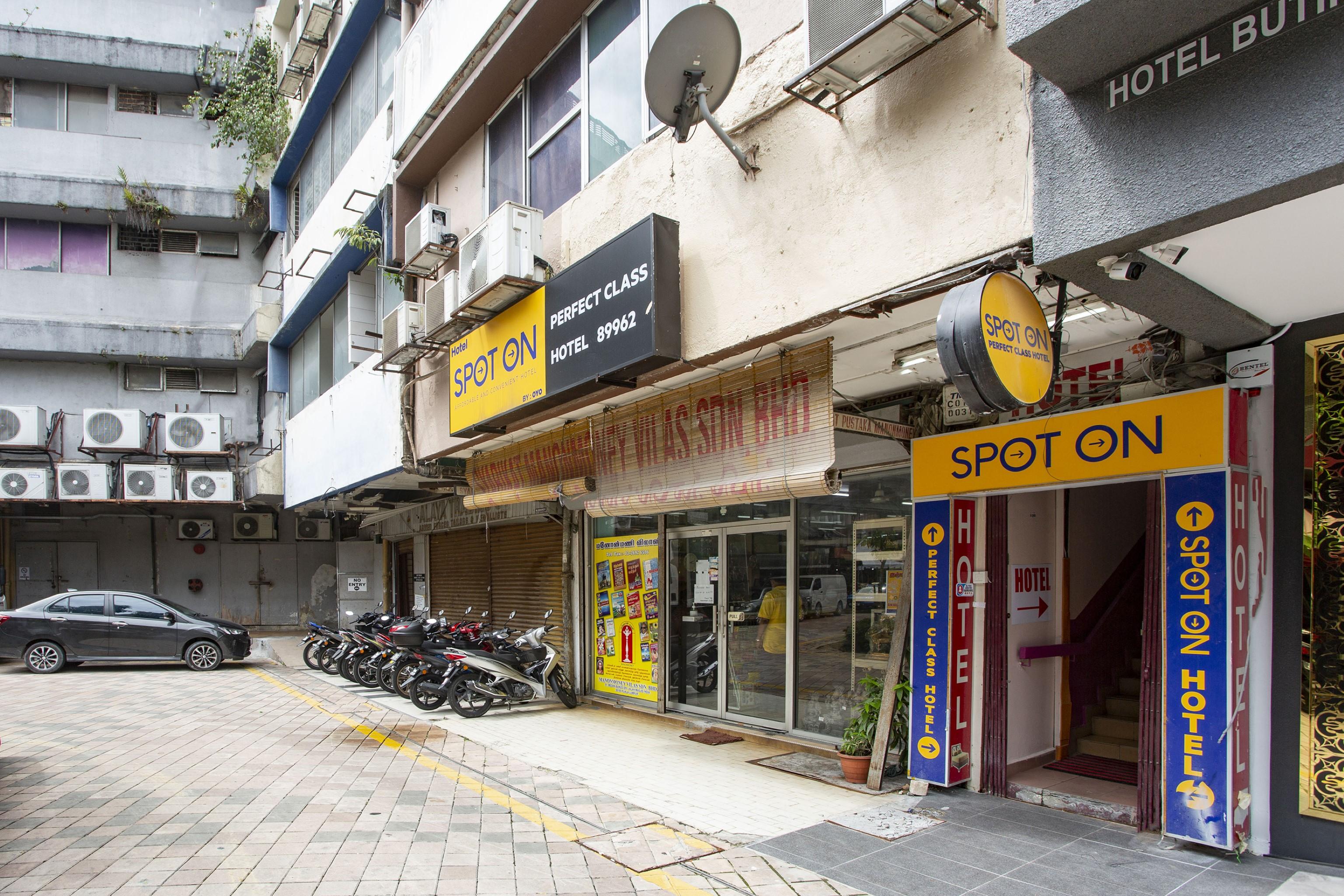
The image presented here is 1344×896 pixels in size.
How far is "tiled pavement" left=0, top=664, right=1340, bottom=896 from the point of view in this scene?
462 cm

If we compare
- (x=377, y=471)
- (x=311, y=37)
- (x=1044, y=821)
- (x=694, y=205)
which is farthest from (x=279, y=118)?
(x=1044, y=821)

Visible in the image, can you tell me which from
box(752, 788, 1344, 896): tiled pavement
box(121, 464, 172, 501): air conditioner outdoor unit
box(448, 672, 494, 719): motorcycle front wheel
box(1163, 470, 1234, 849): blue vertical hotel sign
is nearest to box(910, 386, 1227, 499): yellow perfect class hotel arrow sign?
box(1163, 470, 1234, 849): blue vertical hotel sign

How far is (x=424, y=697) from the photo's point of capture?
409 inches

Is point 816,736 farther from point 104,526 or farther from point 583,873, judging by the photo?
point 104,526

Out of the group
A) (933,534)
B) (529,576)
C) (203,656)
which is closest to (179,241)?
(203,656)

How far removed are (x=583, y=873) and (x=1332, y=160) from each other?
4.81 metres

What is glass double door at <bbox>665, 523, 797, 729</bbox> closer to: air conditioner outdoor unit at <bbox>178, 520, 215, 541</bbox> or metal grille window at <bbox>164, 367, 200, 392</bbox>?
air conditioner outdoor unit at <bbox>178, 520, 215, 541</bbox>

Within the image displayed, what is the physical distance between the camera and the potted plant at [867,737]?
649 cm

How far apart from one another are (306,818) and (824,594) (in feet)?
15.1

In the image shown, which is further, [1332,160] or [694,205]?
[694,205]

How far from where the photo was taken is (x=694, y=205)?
6562mm

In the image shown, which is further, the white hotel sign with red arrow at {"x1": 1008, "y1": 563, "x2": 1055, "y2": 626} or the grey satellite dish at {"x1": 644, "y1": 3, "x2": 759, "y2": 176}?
the white hotel sign with red arrow at {"x1": 1008, "y1": 563, "x2": 1055, "y2": 626}

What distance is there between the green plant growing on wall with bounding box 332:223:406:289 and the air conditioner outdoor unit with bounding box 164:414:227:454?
9.57 m

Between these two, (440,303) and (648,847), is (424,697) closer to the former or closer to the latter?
(440,303)
